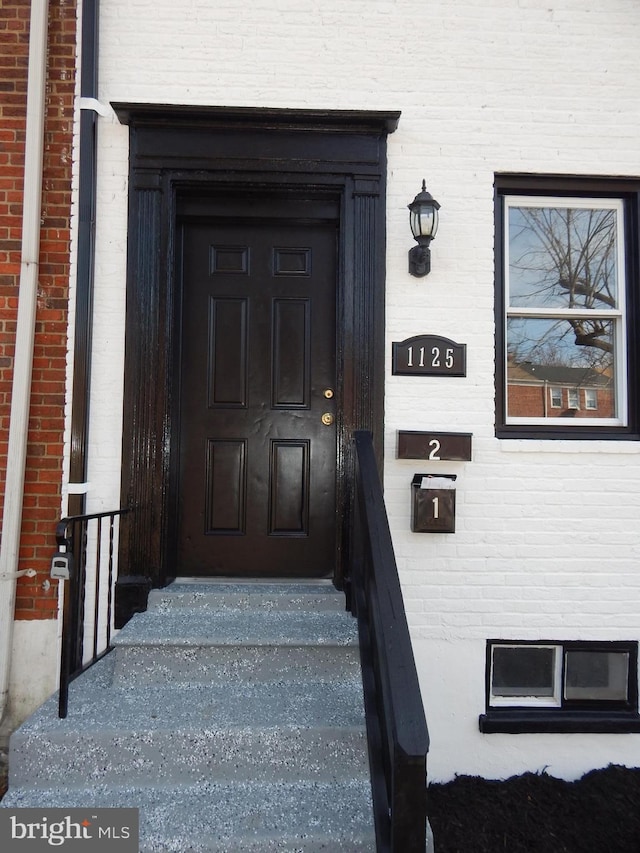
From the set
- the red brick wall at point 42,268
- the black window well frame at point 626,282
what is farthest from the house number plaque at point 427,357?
the red brick wall at point 42,268

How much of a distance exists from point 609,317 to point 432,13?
6.72 ft

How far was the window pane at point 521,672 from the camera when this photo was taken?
293cm

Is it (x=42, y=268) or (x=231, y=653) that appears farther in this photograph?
(x=42, y=268)

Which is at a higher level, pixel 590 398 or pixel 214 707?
pixel 590 398

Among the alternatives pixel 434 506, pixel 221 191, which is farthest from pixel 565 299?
pixel 221 191

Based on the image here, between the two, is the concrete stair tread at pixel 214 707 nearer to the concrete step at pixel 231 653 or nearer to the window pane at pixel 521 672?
the concrete step at pixel 231 653

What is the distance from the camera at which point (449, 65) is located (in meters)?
3.00

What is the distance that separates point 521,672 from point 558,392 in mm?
1629

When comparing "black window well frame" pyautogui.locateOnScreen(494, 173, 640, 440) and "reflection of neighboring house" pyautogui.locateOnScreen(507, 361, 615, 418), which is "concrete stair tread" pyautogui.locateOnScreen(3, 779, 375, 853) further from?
"reflection of neighboring house" pyautogui.locateOnScreen(507, 361, 615, 418)

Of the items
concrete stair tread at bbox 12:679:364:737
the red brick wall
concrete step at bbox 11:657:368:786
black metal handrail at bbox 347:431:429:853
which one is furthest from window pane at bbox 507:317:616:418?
the red brick wall

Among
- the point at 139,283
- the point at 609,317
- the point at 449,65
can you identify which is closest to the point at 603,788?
the point at 609,317

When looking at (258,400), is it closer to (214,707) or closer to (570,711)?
(214,707)

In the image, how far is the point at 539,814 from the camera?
8.14 feet

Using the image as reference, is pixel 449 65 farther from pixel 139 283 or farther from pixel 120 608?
pixel 120 608
